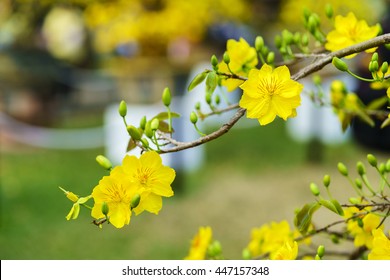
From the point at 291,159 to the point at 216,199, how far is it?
2.83 feet

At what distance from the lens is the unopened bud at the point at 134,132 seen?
2.02 ft

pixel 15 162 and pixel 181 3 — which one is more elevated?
pixel 181 3

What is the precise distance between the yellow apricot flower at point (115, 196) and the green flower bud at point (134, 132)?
0.15 feet

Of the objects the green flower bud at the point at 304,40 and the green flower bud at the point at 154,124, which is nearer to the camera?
the green flower bud at the point at 154,124

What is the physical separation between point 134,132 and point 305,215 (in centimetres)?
19

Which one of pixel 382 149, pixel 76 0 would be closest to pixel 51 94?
pixel 76 0

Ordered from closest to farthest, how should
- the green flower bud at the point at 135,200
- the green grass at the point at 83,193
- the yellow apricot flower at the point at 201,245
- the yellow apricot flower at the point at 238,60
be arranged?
1. the green flower bud at the point at 135,200
2. the yellow apricot flower at the point at 238,60
3. the yellow apricot flower at the point at 201,245
4. the green grass at the point at 83,193

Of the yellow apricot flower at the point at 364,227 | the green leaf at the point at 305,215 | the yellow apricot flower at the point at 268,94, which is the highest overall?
the yellow apricot flower at the point at 268,94

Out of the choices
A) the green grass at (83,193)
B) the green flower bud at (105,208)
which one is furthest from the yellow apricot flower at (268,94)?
the green grass at (83,193)

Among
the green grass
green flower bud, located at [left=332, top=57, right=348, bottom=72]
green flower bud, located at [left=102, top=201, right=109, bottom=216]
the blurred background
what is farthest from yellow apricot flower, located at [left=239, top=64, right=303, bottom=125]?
the blurred background

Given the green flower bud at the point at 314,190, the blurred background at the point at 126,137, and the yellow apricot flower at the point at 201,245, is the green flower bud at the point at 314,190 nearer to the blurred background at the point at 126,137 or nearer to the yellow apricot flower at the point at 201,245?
the yellow apricot flower at the point at 201,245

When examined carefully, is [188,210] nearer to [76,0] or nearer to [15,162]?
[15,162]

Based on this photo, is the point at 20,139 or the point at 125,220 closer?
→ the point at 125,220
